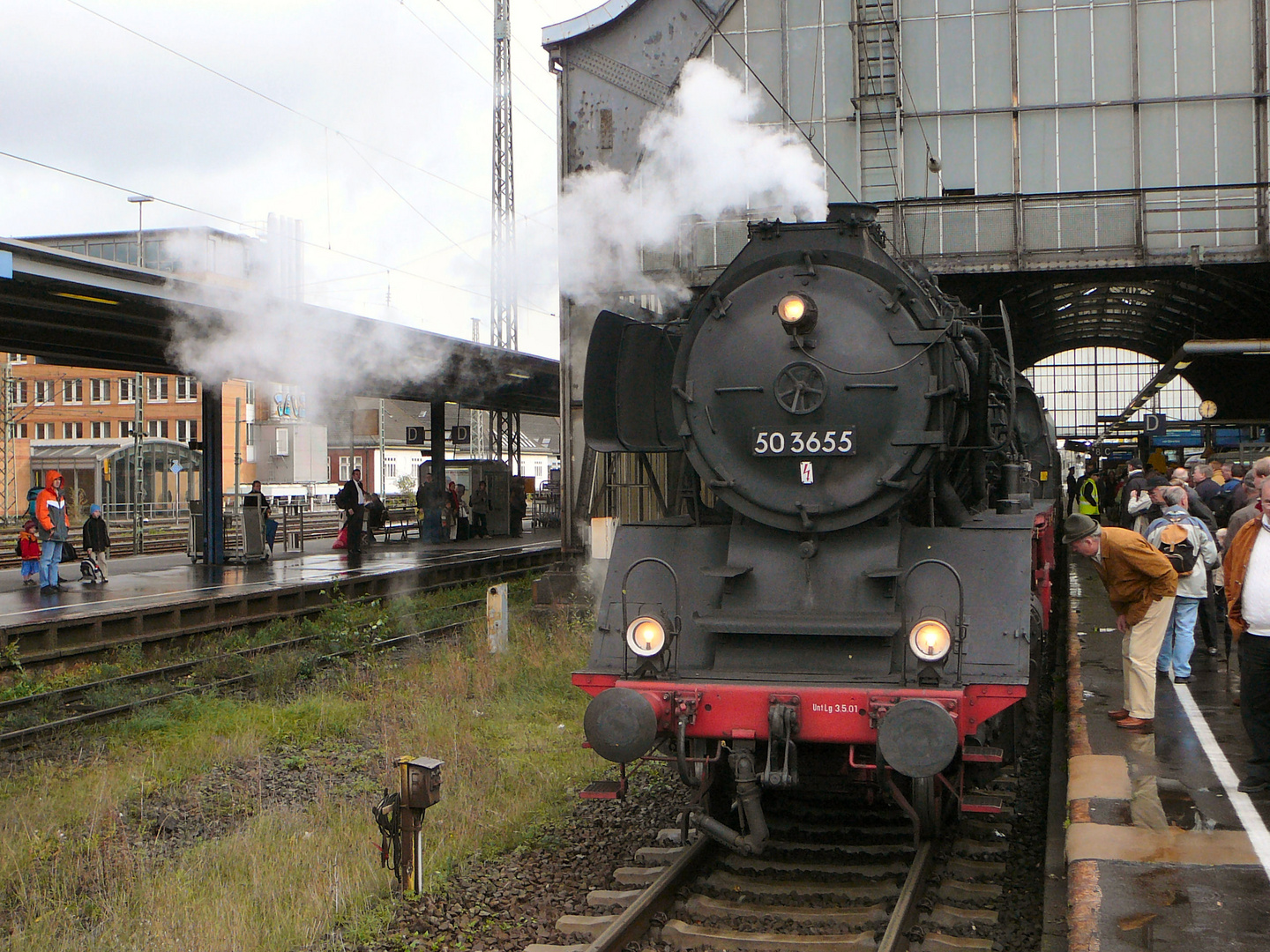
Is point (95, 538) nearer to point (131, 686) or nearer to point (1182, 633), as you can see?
point (131, 686)

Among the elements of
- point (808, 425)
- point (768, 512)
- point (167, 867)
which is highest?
point (808, 425)

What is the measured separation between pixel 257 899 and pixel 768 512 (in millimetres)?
2960

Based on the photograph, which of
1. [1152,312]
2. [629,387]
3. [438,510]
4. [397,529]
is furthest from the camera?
[397,529]

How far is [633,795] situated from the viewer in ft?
21.7

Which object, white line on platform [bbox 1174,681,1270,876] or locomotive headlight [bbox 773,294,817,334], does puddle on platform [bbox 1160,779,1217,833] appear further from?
locomotive headlight [bbox 773,294,817,334]

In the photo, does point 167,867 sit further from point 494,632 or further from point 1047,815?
point 494,632

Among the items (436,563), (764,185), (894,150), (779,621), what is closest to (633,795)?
(779,621)

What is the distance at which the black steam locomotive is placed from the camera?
187 inches

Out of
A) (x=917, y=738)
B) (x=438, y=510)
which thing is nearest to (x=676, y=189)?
(x=917, y=738)

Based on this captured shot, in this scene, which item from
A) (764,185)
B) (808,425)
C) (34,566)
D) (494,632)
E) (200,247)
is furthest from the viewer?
(34,566)

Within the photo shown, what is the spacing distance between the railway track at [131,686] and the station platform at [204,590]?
116cm

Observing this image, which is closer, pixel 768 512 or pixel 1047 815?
pixel 768 512

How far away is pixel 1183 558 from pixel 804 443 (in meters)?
3.75

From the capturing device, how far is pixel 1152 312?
2106 centimetres
